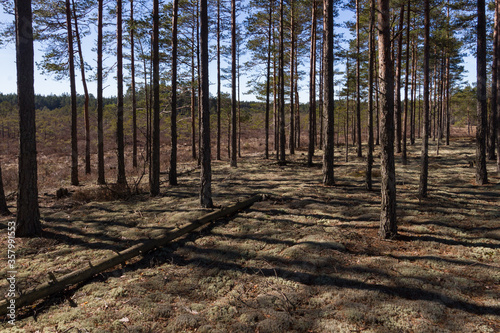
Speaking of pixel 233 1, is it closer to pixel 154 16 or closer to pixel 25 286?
pixel 154 16

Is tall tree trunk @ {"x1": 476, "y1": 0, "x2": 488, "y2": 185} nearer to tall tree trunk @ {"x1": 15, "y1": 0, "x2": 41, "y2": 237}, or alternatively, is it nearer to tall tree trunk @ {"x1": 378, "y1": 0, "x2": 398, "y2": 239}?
tall tree trunk @ {"x1": 378, "y1": 0, "x2": 398, "y2": 239}

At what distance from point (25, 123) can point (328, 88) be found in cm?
984

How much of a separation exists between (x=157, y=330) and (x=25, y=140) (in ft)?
20.4

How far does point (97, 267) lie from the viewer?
551 centimetres

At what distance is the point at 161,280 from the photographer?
17.6ft

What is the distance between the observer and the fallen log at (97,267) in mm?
4562

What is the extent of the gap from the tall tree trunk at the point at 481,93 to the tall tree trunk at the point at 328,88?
5.71 meters

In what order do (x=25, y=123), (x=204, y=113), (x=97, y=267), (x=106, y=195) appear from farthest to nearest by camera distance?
(x=106, y=195) < (x=204, y=113) < (x=25, y=123) < (x=97, y=267)

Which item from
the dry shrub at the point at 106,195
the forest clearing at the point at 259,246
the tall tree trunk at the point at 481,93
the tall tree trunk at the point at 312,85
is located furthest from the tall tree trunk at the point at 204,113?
the tall tree trunk at the point at 481,93

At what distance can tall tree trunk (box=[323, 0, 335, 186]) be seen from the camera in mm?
10742

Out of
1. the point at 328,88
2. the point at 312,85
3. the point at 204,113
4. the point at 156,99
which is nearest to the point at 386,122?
the point at 328,88

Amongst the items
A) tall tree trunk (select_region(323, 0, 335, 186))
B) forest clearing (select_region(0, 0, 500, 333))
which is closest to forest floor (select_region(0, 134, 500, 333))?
forest clearing (select_region(0, 0, 500, 333))

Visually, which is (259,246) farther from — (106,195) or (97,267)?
(106,195)

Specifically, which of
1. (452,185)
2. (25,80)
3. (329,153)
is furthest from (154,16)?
(452,185)
